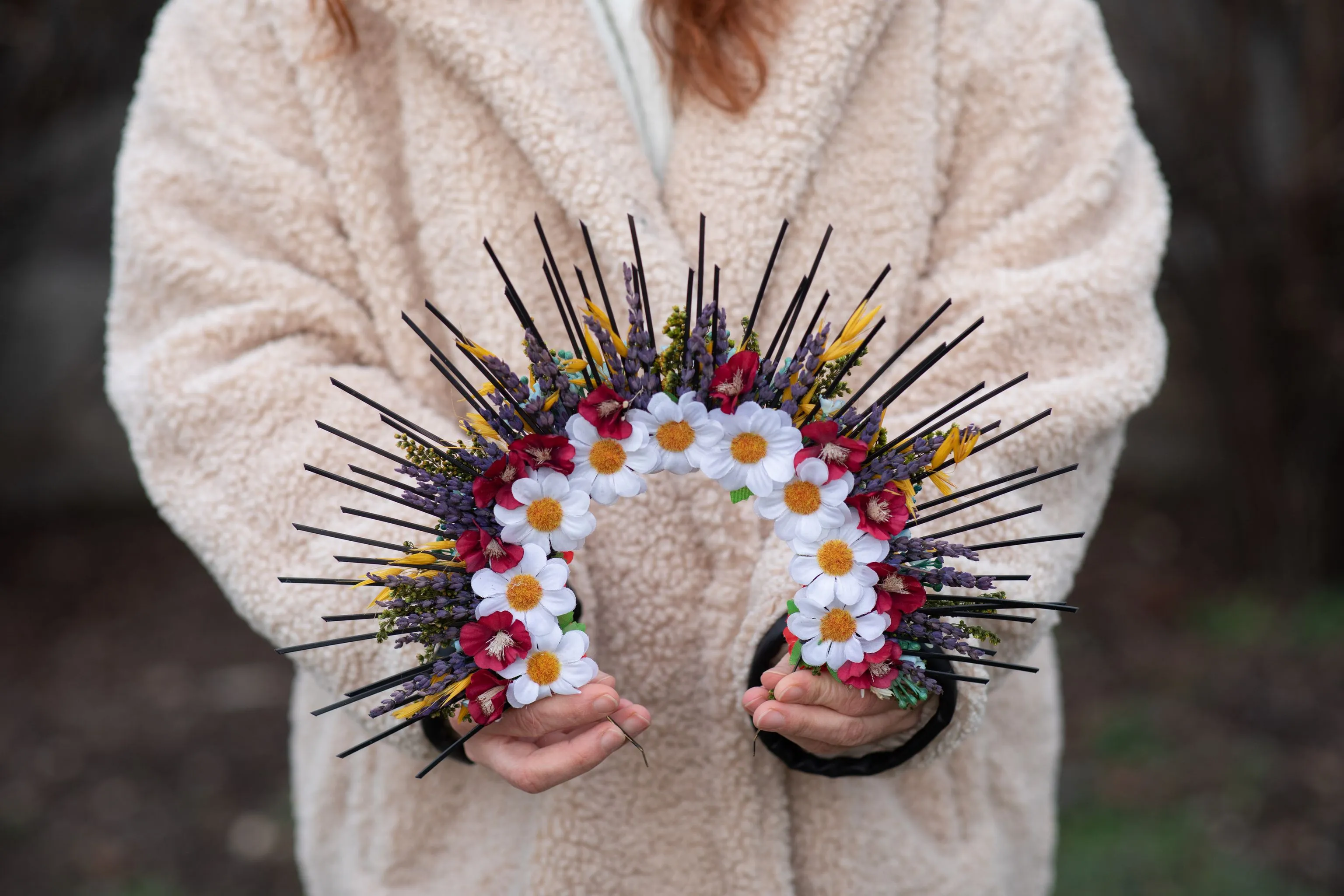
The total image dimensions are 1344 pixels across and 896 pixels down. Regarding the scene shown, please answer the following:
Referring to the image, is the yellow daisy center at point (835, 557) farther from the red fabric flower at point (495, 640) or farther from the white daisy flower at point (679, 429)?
the red fabric flower at point (495, 640)

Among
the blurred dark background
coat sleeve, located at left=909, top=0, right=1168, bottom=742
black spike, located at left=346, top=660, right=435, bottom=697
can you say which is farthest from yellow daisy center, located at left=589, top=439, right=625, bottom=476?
the blurred dark background

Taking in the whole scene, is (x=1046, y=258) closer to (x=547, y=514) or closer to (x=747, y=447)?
(x=747, y=447)

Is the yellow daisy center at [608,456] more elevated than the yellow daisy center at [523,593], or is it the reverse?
the yellow daisy center at [608,456]

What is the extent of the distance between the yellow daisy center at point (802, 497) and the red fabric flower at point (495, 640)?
23 cm

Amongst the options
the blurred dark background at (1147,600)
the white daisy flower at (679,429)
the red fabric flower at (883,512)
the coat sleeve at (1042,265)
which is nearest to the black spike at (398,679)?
the white daisy flower at (679,429)

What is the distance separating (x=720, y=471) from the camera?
2.87 feet

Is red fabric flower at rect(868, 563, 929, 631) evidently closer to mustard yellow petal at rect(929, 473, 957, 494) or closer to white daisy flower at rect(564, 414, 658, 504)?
mustard yellow petal at rect(929, 473, 957, 494)

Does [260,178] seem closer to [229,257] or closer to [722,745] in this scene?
[229,257]

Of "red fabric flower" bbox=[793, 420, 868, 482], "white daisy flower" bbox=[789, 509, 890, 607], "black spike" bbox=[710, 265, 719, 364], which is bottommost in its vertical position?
"white daisy flower" bbox=[789, 509, 890, 607]

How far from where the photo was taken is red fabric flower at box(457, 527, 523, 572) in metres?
0.88

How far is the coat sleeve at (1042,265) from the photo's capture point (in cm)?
117

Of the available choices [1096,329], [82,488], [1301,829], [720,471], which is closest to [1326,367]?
[1301,829]

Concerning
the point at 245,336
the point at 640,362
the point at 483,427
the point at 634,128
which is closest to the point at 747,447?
the point at 640,362

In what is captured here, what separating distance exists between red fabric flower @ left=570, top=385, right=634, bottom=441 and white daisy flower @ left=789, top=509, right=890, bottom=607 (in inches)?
6.6
